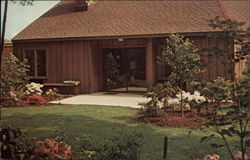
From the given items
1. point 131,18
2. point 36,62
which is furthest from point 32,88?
point 131,18

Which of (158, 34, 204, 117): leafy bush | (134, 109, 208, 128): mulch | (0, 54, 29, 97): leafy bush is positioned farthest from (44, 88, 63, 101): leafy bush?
(158, 34, 204, 117): leafy bush

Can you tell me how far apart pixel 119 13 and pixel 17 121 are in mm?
6149

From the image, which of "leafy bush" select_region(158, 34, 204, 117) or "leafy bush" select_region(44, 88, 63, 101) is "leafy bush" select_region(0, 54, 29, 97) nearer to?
"leafy bush" select_region(44, 88, 63, 101)

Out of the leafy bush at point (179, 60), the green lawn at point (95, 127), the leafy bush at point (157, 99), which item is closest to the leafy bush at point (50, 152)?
the green lawn at point (95, 127)

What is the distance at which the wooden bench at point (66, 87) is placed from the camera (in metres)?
9.62

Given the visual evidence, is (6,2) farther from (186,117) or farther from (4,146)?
(186,117)

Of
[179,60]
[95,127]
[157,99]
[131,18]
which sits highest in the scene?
[131,18]

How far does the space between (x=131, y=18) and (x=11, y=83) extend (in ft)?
15.5

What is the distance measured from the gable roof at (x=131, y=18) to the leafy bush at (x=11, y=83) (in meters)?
2.77

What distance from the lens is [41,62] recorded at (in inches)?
411

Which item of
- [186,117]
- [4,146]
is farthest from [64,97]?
[4,146]

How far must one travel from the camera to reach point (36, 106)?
7.93 metres

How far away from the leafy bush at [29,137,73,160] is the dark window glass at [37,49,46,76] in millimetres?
5575

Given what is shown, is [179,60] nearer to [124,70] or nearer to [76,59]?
[76,59]
